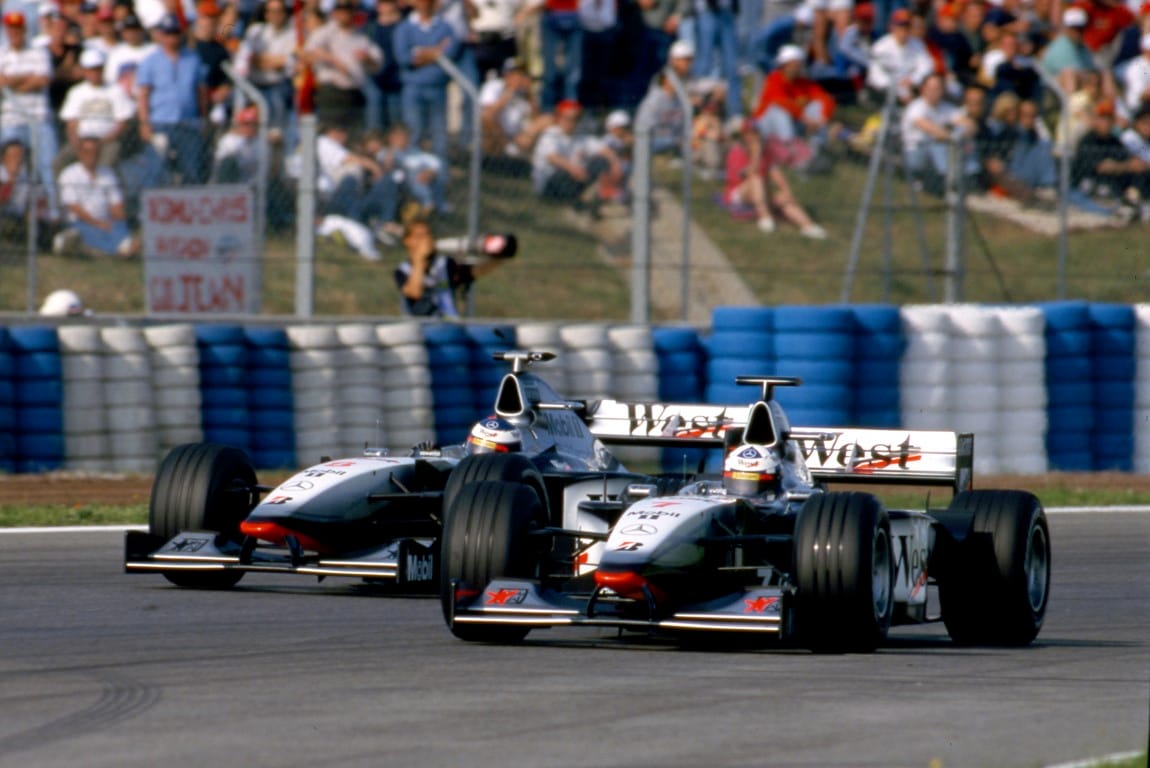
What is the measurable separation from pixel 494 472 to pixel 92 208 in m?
7.71

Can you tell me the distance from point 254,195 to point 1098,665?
9.87 m

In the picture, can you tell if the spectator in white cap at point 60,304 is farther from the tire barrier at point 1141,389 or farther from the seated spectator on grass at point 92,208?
the tire barrier at point 1141,389

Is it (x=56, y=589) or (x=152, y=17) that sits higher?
(x=152, y=17)

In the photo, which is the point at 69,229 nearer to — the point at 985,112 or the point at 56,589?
the point at 56,589

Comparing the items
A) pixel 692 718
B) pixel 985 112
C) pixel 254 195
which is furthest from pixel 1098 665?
pixel 985 112

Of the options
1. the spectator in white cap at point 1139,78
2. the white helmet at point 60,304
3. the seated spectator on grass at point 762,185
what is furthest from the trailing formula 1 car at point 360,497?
the spectator in white cap at point 1139,78

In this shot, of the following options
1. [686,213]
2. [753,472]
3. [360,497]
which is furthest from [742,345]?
[753,472]

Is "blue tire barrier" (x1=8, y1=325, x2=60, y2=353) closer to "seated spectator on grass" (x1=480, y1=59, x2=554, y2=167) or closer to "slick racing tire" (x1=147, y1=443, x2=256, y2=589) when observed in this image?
"seated spectator on grass" (x1=480, y1=59, x2=554, y2=167)

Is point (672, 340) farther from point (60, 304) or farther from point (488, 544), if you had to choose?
point (488, 544)

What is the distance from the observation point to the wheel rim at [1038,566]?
29.5 feet

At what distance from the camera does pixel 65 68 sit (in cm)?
1789

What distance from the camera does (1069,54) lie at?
2062 centimetres

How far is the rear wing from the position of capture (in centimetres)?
948

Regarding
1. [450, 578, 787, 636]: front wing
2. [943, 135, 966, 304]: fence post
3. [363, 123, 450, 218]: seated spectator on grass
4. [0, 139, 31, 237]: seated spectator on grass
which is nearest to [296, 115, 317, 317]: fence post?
[363, 123, 450, 218]: seated spectator on grass
